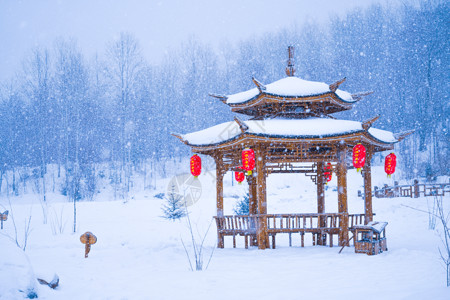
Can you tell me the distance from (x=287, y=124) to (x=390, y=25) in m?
28.1

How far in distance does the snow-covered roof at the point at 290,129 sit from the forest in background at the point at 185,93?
17.8m

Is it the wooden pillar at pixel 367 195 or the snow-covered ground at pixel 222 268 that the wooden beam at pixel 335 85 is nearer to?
the wooden pillar at pixel 367 195

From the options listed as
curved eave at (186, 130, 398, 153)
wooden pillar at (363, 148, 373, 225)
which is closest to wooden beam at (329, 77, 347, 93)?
curved eave at (186, 130, 398, 153)

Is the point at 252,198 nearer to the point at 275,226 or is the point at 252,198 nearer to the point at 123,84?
the point at 275,226

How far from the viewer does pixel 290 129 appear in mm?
10695

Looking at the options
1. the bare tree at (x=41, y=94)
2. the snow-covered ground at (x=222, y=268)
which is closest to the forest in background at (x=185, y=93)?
the bare tree at (x=41, y=94)

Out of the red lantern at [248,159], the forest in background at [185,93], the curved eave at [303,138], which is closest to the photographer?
the curved eave at [303,138]

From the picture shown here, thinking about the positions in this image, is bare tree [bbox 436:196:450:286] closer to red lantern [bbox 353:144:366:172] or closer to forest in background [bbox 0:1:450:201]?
red lantern [bbox 353:144:366:172]

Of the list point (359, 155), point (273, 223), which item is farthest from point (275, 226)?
point (359, 155)

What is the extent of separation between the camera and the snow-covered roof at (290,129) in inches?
409

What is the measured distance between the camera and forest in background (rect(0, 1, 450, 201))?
2881 centimetres

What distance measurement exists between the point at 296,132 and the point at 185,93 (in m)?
26.3

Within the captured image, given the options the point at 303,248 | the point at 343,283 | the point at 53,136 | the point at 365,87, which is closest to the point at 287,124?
the point at 303,248

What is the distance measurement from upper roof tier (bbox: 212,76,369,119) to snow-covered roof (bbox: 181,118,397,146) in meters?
0.61
